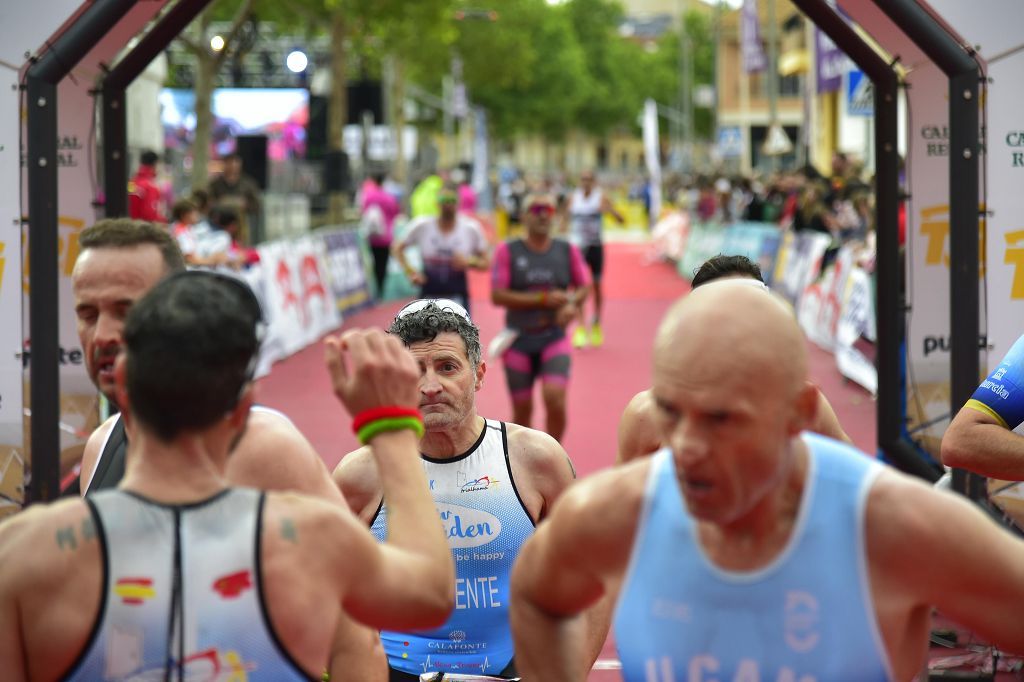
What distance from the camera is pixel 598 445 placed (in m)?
12.1

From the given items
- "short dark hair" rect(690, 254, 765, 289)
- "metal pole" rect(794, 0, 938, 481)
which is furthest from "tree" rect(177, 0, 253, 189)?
"short dark hair" rect(690, 254, 765, 289)

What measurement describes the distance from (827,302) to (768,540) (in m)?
15.3

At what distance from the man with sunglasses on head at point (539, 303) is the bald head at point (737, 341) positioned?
23.3ft

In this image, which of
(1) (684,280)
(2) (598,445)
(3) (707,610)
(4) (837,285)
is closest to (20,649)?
(3) (707,610)

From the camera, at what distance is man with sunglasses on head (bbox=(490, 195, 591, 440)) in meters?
9.59

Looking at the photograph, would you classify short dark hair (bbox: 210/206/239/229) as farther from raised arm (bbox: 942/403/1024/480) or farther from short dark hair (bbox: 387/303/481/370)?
raised arm (bbox: 942/403/1024/480)

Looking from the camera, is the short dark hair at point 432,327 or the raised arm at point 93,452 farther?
the short dark hair at point 432,327

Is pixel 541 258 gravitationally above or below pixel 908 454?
above

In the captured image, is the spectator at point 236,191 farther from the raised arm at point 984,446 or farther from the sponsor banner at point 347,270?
the raised arm at point 984,446

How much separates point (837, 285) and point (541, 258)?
683cm

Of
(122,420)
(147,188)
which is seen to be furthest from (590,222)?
(122,420)

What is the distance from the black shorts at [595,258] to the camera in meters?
19.8

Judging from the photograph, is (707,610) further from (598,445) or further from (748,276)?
(598,445)

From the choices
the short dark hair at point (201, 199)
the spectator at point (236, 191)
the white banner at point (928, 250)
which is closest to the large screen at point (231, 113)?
the spectator at point (236, 191)
